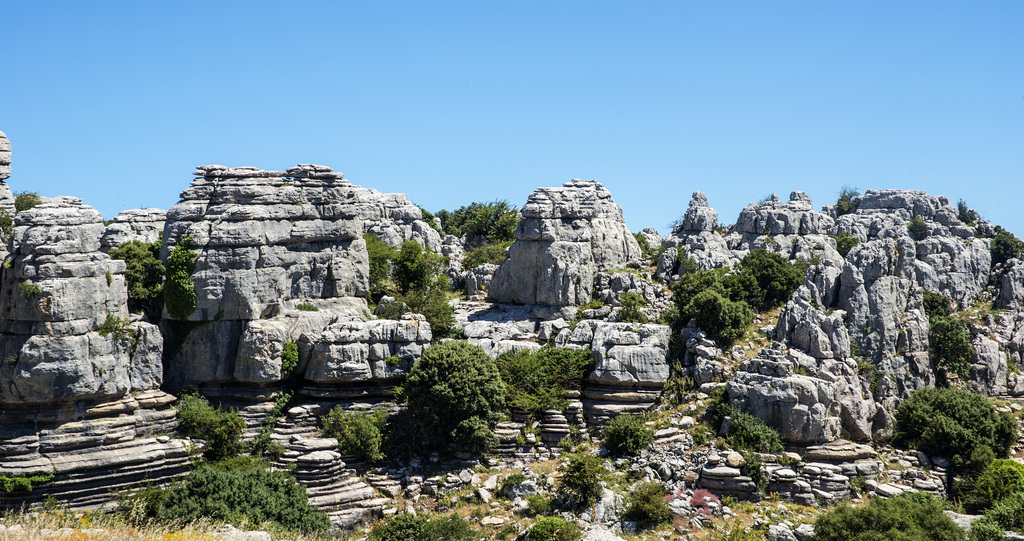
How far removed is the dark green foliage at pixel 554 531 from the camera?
40406 millimetres

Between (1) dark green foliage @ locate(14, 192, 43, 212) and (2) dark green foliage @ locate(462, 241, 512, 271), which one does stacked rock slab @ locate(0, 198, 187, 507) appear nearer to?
(1) dark green foliage @ locate(14, 192, 43, 212)

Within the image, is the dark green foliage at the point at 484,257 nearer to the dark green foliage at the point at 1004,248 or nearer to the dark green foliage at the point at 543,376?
the dark green foliage at the point at 543,376

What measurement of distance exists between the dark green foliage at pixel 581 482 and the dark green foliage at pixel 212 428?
16993 millimetres

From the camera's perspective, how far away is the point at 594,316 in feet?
188

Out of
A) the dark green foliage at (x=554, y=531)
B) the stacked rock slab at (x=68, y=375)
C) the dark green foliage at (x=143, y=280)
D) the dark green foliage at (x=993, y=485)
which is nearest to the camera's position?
the dark green foliage at (x=554, y=531)

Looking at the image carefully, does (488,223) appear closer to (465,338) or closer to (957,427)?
(465,338)

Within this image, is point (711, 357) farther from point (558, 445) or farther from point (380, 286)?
point (380, 286)

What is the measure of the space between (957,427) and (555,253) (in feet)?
82.5

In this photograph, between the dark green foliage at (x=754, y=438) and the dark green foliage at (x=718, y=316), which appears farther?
the dark green foliage at (x=718, y=316)

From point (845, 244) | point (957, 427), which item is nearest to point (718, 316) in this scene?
point (957, 427)

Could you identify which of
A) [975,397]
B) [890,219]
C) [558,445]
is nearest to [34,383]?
[558,445]

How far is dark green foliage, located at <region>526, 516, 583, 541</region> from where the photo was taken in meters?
40.4

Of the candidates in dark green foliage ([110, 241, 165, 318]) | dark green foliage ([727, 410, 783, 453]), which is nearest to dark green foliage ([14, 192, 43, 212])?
dark green foliage ([110, 241, 165, 318])

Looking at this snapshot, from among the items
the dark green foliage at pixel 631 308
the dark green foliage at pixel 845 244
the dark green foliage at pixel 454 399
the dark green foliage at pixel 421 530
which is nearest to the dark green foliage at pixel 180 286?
the dark green foliage at pixel 454 399
